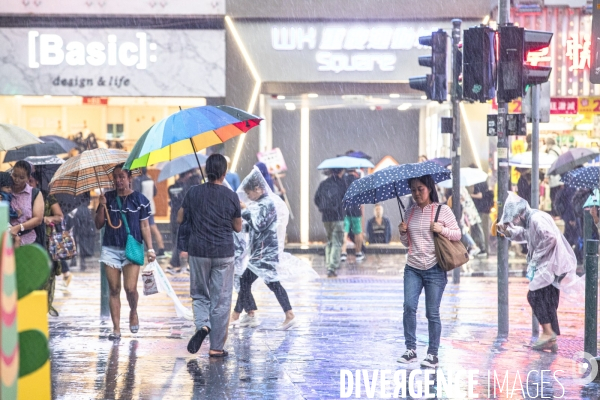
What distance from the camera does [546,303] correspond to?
33.4ft

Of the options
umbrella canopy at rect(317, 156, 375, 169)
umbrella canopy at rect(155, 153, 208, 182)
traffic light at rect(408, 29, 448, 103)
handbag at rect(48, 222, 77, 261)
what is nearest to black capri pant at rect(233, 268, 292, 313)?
handbag at rect(48, 222, 77, 261)

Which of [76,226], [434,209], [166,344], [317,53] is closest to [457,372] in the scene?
[434,209]

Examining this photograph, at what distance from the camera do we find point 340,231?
1764cm

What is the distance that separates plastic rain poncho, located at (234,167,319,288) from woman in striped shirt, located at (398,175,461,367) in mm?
2596

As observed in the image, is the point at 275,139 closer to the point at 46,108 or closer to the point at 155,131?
the point at 46,108

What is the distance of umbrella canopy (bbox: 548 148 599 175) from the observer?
694 inches

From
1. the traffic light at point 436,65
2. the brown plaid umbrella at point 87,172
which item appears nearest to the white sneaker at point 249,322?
the brown plaid umbrella at point 87,172

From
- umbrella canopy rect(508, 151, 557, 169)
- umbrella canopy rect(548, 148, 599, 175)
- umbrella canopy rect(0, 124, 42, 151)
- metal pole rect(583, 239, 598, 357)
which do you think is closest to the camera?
metal pole rect(583, 239, 598, 357)

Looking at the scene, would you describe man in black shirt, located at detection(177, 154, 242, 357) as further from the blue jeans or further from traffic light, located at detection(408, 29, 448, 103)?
traffic light, located at detection(408, 29, 448, 103)

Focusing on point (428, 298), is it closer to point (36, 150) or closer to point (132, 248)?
point (132, 248)

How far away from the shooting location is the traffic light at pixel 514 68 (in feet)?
34.1

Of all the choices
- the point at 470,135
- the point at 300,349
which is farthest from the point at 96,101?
the point at 300,349

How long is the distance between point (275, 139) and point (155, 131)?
13.6 m

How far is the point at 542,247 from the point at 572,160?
8.13 m
